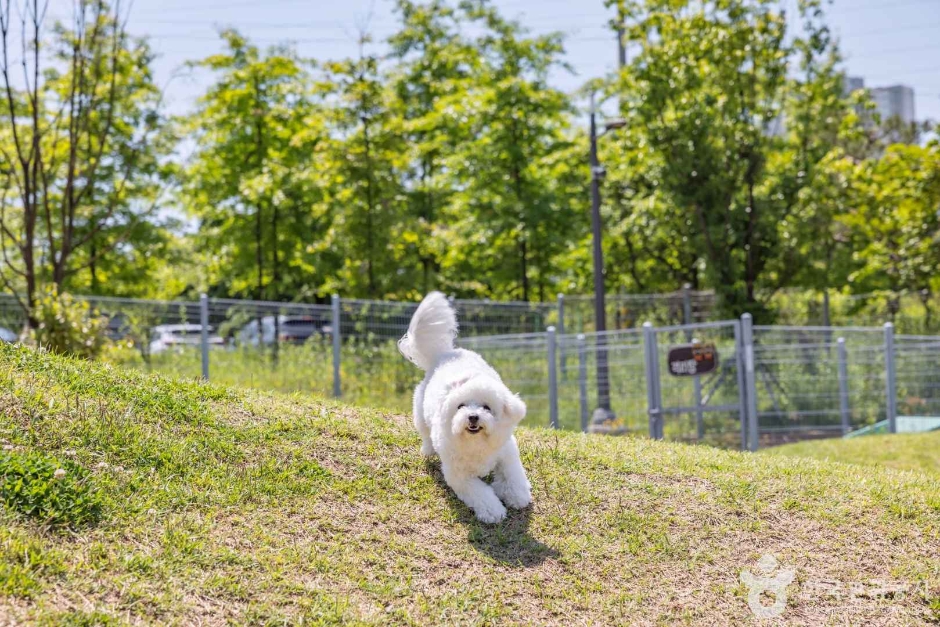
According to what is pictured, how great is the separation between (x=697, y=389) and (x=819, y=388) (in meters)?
2.46

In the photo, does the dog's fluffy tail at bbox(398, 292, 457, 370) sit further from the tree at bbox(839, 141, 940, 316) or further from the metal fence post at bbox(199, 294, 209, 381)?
the tree at bbox(839, 141, 940, 316)

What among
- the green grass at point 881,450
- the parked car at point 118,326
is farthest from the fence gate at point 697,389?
the parked car at point 118,326

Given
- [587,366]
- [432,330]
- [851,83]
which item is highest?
[851,83]

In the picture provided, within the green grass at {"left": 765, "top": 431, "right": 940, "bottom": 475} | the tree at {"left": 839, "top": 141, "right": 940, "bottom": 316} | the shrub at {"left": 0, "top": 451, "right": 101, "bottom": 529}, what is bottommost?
the green grass at {"left": 765, "top": 431, "right": 940, "bottom": 475}

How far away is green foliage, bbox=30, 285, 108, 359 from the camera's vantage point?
33.6ft

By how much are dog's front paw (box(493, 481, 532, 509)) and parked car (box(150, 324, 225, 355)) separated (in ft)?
23.1

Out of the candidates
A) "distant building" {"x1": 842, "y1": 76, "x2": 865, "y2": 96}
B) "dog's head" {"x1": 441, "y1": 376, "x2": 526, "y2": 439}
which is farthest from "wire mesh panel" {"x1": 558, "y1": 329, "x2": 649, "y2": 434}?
"distant building" {"x1": 842, "y1": 76, "x2": 865, "y2": 96}

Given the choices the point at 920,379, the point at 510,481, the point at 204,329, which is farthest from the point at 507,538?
the point at 920,379

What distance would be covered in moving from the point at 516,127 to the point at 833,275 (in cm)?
836

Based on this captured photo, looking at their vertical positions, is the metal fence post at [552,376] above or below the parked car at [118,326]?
below

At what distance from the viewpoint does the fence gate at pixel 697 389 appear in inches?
470

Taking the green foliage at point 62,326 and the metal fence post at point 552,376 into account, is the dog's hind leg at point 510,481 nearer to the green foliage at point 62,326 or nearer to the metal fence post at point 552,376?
the green foliage at point 62,326

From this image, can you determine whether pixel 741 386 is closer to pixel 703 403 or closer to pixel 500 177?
pixel 703 403

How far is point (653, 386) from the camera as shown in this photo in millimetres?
12234
